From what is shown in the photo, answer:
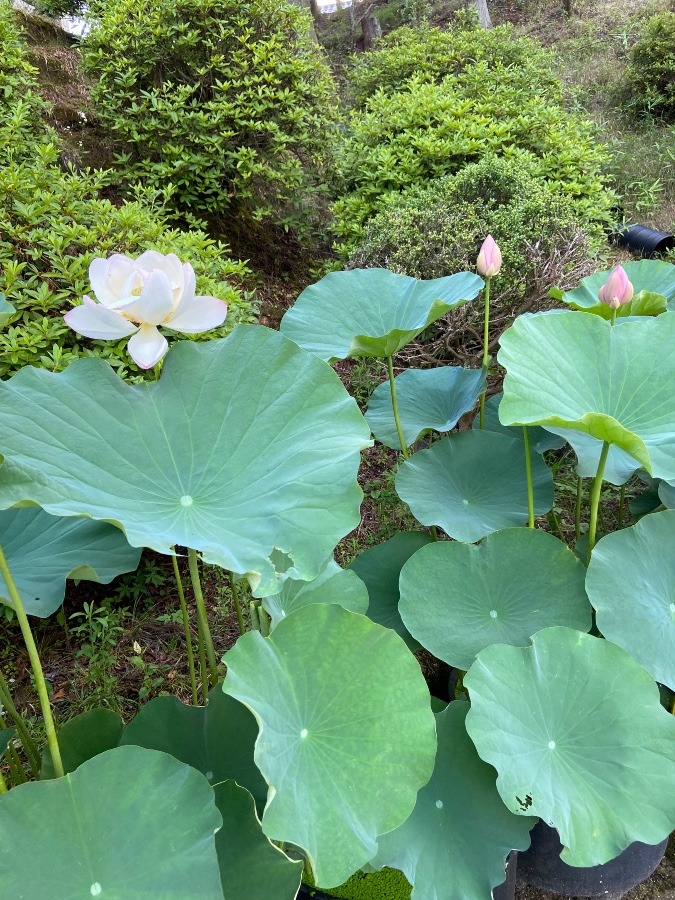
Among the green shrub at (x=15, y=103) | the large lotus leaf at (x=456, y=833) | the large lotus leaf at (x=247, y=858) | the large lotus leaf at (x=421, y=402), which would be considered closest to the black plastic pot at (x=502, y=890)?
the large lotus leaf at (x=456, y=833)

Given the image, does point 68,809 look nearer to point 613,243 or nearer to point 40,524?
point 40,524

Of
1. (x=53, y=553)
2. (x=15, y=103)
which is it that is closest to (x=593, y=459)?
(x=53, y=553)

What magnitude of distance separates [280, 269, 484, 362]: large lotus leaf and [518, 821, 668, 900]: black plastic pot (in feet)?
3.49

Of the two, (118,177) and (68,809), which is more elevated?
(118,177)

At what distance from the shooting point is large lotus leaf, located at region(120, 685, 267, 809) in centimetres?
102

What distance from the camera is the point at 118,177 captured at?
3.30 meters

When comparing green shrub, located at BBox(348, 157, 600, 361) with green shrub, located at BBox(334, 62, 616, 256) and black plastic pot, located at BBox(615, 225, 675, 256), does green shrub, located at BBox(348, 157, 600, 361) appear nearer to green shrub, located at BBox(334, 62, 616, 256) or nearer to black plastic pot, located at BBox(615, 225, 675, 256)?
green shrub, located at BBox(334, 62, 616, 256)

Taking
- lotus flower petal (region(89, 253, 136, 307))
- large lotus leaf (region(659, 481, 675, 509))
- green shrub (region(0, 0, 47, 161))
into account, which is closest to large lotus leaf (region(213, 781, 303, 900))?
lotus flower petal (region(89, 253, 136, 307))

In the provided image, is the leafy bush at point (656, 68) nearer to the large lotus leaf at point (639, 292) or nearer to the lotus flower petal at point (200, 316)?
the large lotus leaf at point (639, 292)

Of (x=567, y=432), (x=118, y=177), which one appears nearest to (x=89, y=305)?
(x=567, y=432)

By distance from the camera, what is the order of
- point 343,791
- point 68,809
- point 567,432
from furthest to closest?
point 567,432, point 343,791, point 68,809

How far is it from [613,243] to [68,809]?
4.16 m

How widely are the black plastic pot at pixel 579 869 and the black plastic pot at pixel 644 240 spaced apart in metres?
3.32

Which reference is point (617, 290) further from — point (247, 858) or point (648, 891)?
point (648, 891)
